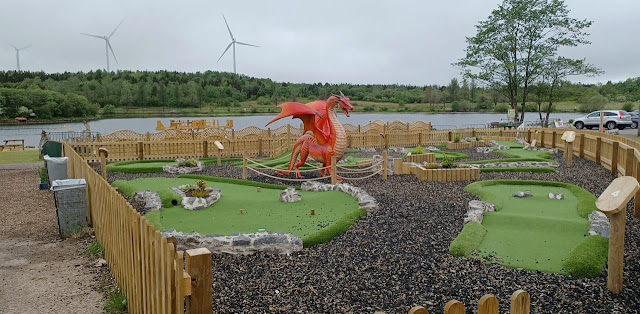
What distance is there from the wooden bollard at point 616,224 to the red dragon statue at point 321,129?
873cm

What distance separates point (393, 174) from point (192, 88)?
2666 inches

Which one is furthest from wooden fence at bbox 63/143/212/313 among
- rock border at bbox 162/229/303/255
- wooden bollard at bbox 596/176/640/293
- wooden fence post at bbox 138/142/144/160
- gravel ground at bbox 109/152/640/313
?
wooden fence post at bbox 138/142/144/160

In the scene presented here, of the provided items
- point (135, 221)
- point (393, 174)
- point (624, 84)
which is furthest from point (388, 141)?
point (624, 84)

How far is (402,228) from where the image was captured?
7973mm

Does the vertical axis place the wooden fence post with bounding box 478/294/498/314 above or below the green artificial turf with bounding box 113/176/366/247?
above

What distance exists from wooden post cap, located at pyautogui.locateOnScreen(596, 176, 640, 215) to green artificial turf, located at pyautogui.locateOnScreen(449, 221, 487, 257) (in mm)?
1998

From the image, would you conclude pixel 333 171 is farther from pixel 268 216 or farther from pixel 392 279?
pixel 392 279

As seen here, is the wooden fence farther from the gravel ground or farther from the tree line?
the tree line

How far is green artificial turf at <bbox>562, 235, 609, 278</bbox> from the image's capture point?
5.59 m

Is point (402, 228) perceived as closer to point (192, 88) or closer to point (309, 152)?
point (309, 152)

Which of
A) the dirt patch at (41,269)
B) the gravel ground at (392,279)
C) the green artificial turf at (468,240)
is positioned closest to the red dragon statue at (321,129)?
the gravel ground at (392,279)

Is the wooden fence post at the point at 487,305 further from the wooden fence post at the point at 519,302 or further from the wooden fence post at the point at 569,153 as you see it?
the wooden fence post at the point at 569,153

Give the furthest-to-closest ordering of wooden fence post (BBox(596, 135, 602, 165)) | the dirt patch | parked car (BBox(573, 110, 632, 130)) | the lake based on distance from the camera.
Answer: the lake, parked car (BBox(573, 110, 632, 130)), wooden fence post (BBox(596, 135, 602, 165)), the dirt patch

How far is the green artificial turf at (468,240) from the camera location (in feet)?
21.3
